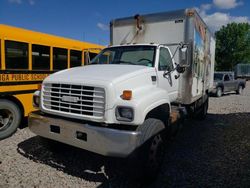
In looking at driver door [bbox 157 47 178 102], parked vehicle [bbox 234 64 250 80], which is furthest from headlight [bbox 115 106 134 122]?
parked vehicle [bbox 234 64 250 80]

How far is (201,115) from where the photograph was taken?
26.2 feet

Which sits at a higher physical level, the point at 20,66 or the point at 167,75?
the point at 20,66

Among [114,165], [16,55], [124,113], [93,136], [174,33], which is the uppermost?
[174,33]

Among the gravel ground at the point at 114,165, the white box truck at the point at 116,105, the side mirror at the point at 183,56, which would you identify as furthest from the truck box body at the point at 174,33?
the gravel ground at the point at 114,165

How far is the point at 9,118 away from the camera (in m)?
5.48

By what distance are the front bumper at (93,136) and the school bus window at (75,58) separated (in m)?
3.72

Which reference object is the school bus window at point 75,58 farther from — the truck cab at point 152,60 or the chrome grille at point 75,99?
the chrome grille at point 75,99

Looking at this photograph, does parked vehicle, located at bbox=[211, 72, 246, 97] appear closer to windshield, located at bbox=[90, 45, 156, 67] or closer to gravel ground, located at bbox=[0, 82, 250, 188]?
gravel ground, located at bbox=[0, 82, 250, 188]

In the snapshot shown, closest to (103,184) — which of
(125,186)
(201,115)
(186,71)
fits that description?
(125,186)

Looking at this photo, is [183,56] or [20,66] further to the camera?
[20,66]

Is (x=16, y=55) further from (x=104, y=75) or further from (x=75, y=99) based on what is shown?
(x=104, y=75)

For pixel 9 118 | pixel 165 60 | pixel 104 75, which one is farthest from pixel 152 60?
pixel 9 118

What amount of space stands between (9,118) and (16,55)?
5.23 ft

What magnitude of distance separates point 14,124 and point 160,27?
441 centimetres
